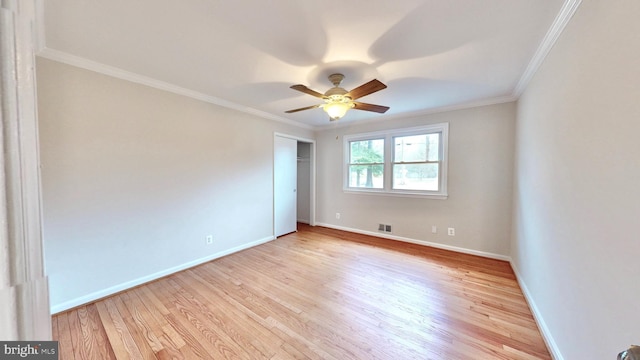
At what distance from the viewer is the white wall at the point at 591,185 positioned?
1.02 m

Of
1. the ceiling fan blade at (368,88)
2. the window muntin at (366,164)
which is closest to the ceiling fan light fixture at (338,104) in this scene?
the ceiling fan blade at (368,88)

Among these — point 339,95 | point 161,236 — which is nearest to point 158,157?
point 161,236

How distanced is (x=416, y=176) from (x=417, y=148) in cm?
48

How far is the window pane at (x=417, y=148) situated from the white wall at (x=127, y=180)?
8.78ft

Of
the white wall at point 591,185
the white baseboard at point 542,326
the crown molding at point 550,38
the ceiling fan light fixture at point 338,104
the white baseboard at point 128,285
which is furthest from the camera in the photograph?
the ceiling fan light fixture at point 338,104

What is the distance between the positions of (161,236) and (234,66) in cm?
213

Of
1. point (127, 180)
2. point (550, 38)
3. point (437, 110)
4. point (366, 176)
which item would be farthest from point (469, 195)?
point (127, 180)

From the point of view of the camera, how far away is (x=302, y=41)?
186cm

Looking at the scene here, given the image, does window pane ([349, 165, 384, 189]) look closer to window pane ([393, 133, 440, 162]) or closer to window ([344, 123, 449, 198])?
window ([344, 123, 449, 198])

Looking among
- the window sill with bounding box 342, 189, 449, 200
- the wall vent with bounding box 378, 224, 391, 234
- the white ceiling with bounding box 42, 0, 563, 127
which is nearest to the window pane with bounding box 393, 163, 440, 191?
the window sill with bounding box 342, 189, 449, 200

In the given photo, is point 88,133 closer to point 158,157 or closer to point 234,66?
point 158,157

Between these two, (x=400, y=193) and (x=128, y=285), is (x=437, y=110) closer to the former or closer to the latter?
(x=400, y=193)

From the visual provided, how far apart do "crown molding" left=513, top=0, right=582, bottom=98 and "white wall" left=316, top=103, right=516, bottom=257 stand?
2.67ft

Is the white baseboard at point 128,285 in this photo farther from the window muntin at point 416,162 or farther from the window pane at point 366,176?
the window muntin at point 416,162
